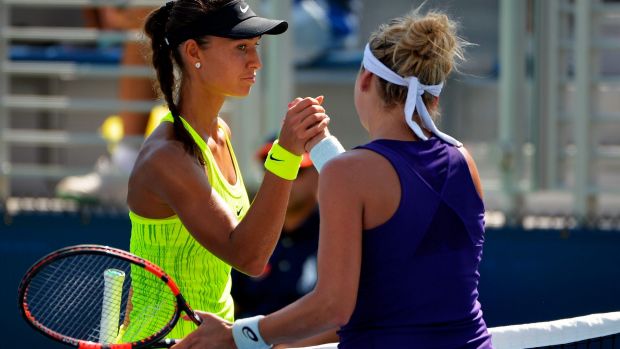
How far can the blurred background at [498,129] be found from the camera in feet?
17.1

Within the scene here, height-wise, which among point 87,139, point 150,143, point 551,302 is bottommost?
point 551,302

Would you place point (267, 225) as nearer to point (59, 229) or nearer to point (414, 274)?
point (414, 274)

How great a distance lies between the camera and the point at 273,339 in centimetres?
250

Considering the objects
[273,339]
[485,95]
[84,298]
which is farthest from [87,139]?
[273,339]

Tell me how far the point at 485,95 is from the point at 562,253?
10.2ft

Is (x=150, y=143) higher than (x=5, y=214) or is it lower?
higher

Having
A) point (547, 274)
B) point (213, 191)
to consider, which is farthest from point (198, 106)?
point (547, 274)

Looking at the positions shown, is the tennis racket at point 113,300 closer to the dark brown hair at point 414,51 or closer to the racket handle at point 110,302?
the racket handle at point 110,302

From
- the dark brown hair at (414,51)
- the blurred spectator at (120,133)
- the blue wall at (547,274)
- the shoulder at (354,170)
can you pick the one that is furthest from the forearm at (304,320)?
the blurred spectator at (120,133)

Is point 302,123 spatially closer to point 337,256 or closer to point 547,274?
point 337,256

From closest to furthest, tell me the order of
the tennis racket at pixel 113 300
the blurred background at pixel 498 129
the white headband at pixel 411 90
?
1. the white headband at pixel 411 90
2. the tennis racket at pixel 113 300
3. the blurred background at pixel 498 129

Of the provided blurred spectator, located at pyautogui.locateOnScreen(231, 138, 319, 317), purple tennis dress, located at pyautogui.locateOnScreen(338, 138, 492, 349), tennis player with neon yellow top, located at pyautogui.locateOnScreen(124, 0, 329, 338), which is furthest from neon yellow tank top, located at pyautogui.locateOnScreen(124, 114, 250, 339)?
blurred spectator, located at pyautogui.locateOnScreen(231, 138, 319, 317)

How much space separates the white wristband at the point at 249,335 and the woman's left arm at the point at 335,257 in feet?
0.27

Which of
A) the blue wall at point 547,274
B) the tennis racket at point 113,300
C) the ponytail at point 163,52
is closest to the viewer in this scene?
the tennis racket at point 113,300
